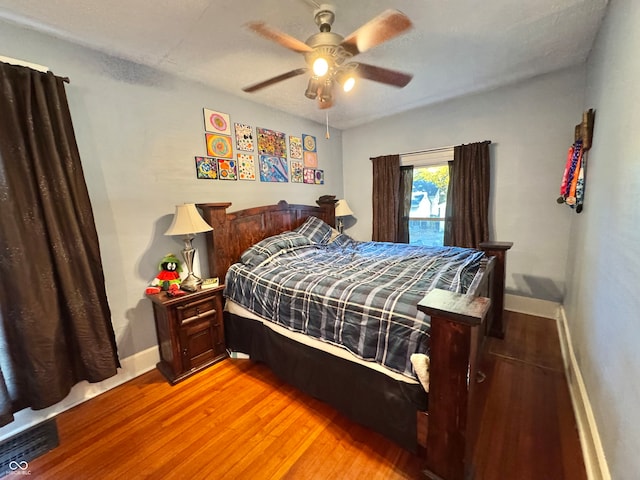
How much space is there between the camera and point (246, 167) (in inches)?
115

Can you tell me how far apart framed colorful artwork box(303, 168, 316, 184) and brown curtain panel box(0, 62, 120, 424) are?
2.38 m

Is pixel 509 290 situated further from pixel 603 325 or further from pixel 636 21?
pixel 636 21

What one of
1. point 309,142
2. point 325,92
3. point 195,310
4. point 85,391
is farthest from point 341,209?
point 85,391

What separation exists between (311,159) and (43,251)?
114 inches

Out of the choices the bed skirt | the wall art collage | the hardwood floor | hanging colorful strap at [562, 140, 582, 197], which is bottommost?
the hardwood floor

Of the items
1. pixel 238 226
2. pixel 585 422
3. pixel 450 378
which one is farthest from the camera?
pixel 238 226

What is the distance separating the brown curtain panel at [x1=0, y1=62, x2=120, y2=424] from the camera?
1531 mm

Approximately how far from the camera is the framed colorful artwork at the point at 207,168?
253cm

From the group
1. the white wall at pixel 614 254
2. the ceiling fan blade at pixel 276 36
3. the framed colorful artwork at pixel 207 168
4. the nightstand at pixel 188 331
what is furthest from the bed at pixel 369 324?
the ceiling fan blade at pixel 276 36

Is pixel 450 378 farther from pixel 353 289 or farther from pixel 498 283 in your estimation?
pixel 498 283

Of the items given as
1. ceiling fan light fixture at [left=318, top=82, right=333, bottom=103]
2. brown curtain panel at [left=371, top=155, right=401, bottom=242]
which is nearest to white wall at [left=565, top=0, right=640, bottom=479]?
ceiling fan light fixture at [left=318, top=82, right=333, bottom=103]

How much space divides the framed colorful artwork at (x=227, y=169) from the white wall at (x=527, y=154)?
2.46 meters

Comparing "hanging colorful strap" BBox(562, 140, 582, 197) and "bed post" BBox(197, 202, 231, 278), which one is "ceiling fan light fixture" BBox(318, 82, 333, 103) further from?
"hanging colorful strap" BBox(562, 140, 582, 197)

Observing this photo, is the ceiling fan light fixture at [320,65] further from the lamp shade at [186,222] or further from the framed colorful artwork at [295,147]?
the framed colorful artwork at [295,147]
